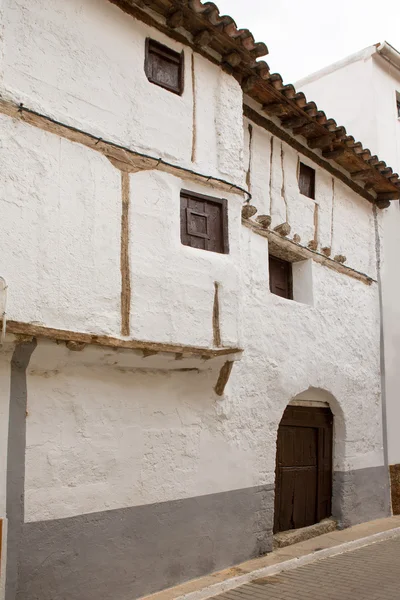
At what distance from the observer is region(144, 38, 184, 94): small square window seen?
6.05 m

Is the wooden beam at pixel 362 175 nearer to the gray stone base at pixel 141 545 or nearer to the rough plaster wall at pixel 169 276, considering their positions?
the rough plaster wall at pixel 169 276

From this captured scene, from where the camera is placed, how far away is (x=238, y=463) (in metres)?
6.69

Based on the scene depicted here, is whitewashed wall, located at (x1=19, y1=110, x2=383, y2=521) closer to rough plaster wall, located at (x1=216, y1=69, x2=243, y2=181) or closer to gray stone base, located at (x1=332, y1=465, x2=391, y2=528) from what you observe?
gray stone base, located at (x1=332, y1=465, x2=391, y2=528)

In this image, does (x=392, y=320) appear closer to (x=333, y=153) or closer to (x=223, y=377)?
(x=333, y=153)

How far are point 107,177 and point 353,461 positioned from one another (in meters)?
6.03

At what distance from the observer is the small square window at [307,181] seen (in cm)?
880

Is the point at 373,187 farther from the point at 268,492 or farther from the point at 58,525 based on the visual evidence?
the point at 58,525

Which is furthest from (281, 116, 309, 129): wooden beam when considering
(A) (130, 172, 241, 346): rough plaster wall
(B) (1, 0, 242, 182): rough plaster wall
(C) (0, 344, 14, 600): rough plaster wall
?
(C) (0, 344, 14, 600): rough plaster wall

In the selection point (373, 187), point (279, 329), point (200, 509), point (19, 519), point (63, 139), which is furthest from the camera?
point (373, 187)

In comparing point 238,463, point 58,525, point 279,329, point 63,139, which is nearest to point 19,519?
point 58,525

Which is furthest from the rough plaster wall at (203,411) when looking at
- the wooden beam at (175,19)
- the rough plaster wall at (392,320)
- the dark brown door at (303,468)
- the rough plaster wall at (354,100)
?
the rough plaster wall at (354,100)

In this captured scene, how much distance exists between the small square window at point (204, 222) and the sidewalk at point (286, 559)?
3.46 metres

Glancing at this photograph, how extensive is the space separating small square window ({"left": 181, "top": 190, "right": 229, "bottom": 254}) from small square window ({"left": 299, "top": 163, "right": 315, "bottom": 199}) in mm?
2839

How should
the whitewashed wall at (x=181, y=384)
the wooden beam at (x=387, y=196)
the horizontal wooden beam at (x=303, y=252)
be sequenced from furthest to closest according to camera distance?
the wooden beam at (x=387, y=196) < the horizontal wooden beam at (x=303, y=252) < the whitewashed wall at (x=181, y=384)
